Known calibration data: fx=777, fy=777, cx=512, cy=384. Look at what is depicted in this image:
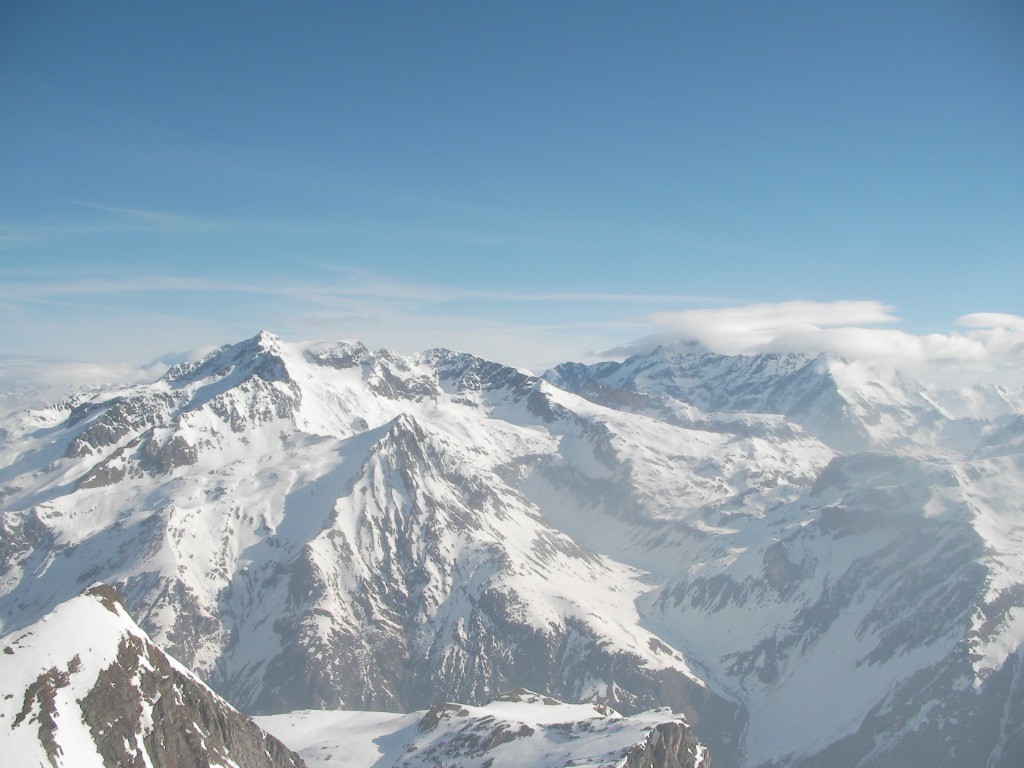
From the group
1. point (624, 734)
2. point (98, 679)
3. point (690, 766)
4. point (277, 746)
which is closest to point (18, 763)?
point (98, 679)

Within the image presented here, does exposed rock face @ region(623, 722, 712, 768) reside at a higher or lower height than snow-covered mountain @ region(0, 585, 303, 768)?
lower

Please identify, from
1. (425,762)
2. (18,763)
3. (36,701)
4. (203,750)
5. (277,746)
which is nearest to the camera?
(18,763)

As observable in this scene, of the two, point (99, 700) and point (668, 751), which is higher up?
point (99, 700)

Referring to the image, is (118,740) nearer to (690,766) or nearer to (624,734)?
(624,734)

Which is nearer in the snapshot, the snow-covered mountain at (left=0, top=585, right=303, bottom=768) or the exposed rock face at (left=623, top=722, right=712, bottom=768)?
the snow-covered mountain at (left=0, top=585, right=303, bottom=768)

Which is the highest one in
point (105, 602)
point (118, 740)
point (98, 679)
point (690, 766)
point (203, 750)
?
point (105, 602)

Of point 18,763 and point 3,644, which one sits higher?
point 3,644

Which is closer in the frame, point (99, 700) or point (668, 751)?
point (99, 700)

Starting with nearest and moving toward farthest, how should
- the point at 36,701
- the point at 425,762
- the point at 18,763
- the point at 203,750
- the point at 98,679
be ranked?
the point at 18,763
the point at 36,701
the point at 98,679
the point at 203,750
the point at 425,762
